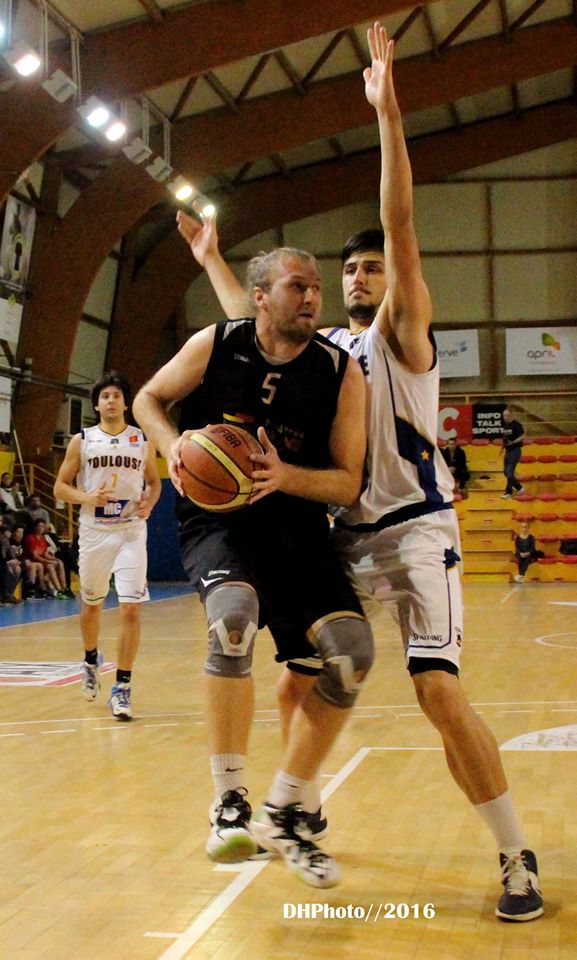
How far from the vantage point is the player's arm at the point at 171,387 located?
3.75 meters

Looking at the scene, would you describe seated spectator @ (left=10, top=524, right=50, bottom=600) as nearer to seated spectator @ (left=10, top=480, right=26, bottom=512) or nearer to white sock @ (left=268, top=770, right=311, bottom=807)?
seated spectator @ (left=10, top=480, right=26, bottom=512)

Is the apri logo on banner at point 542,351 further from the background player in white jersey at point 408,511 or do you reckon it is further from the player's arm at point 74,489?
the background player in white jersey at point 408,511

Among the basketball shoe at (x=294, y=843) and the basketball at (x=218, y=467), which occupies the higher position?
the basketball at (x=218, y=467)

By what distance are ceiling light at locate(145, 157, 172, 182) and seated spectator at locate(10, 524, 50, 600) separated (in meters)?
6.61

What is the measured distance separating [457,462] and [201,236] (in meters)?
18.3

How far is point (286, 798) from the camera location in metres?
3.63

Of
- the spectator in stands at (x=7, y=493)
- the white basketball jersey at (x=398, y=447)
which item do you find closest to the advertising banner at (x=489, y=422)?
the spectator in stands at (x=7, y=493)

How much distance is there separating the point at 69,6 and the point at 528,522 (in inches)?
502

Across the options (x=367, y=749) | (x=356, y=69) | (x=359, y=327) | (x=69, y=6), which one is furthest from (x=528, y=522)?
(x=359, y=327)

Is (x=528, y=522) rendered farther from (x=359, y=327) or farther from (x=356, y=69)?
(x=359, y=327)

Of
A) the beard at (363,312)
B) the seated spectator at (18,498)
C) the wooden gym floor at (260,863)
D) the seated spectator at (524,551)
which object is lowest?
the wooden gym floor at (260,863)

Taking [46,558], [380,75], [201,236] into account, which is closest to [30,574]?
[46,558]

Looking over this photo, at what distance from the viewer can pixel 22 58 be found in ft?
45.3

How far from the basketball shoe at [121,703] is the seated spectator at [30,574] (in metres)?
10.4
